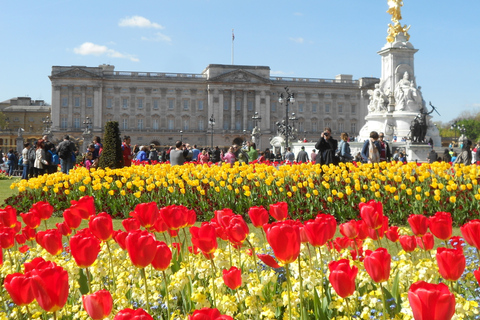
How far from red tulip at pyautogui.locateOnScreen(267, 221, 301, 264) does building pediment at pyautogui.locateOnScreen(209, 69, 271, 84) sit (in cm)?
7084

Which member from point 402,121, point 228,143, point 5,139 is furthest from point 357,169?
point 5,139

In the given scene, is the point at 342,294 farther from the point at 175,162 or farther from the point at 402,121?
the point at 402,121

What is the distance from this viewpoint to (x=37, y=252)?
3799mm

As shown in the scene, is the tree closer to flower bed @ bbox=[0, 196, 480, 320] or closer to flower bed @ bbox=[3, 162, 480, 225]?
flower bed @ bbox=[3, 162, 480, 225]

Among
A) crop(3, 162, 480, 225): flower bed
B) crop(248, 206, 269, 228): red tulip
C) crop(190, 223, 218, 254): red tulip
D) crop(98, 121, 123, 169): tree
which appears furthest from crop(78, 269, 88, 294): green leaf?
crop(98, 121, 123, 169): tree

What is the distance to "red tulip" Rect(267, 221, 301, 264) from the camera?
1.74 m

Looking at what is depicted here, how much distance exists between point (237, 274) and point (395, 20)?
28.2 meters

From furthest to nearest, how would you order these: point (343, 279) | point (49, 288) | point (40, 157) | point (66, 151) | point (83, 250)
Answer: point (66, 151) < point (40, 157) < point (83, 250) < point (343, 279) < point (49, 288)

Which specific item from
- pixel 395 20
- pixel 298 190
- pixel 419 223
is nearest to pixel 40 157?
pixel 298 190

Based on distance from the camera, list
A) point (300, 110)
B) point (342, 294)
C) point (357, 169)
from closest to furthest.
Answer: point (342, 294) → point (357, 169) → point (300, 110)

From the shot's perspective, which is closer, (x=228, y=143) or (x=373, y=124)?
(x=373, y=124)

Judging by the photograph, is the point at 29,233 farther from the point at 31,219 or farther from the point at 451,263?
the point at 451,263

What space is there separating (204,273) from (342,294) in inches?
49.6

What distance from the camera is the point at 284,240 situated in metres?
1.75
